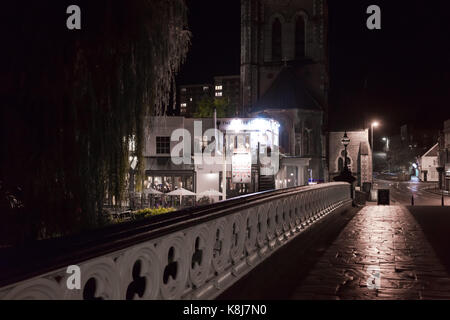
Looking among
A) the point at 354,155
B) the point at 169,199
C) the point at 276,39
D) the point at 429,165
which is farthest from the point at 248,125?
the point at 429,165

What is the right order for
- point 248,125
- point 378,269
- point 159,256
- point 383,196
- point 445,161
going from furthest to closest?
1. point 445,161
2. point 383,196
3. point 248,125
4. point 378,269
5. point 159,256

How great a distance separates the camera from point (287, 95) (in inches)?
2212

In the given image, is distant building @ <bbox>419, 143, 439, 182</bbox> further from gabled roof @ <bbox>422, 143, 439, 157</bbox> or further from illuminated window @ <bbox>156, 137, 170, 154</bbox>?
illuminated window @ <bbox>156, 137, 170, 154</bbox>

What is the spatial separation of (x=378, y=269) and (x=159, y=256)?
4.01 metres

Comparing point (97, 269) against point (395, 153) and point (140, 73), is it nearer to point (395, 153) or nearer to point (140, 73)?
point (140, 73)

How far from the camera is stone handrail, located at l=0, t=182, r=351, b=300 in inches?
101

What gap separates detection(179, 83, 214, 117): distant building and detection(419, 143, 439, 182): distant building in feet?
341

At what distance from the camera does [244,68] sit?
58.6 meters

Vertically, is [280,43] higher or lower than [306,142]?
higher

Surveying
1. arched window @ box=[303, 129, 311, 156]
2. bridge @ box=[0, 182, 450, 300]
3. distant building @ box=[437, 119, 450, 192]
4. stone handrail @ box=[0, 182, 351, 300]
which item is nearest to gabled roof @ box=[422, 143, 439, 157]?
distant building @ box=[437, 119, 450, 192]

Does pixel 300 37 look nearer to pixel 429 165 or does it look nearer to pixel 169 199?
pixel 169 199

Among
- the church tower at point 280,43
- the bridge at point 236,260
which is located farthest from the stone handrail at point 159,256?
the church tower at point 280,43

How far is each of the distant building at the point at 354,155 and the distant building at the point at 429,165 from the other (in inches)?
1333

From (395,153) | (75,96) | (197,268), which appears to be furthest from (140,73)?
(395,153)
